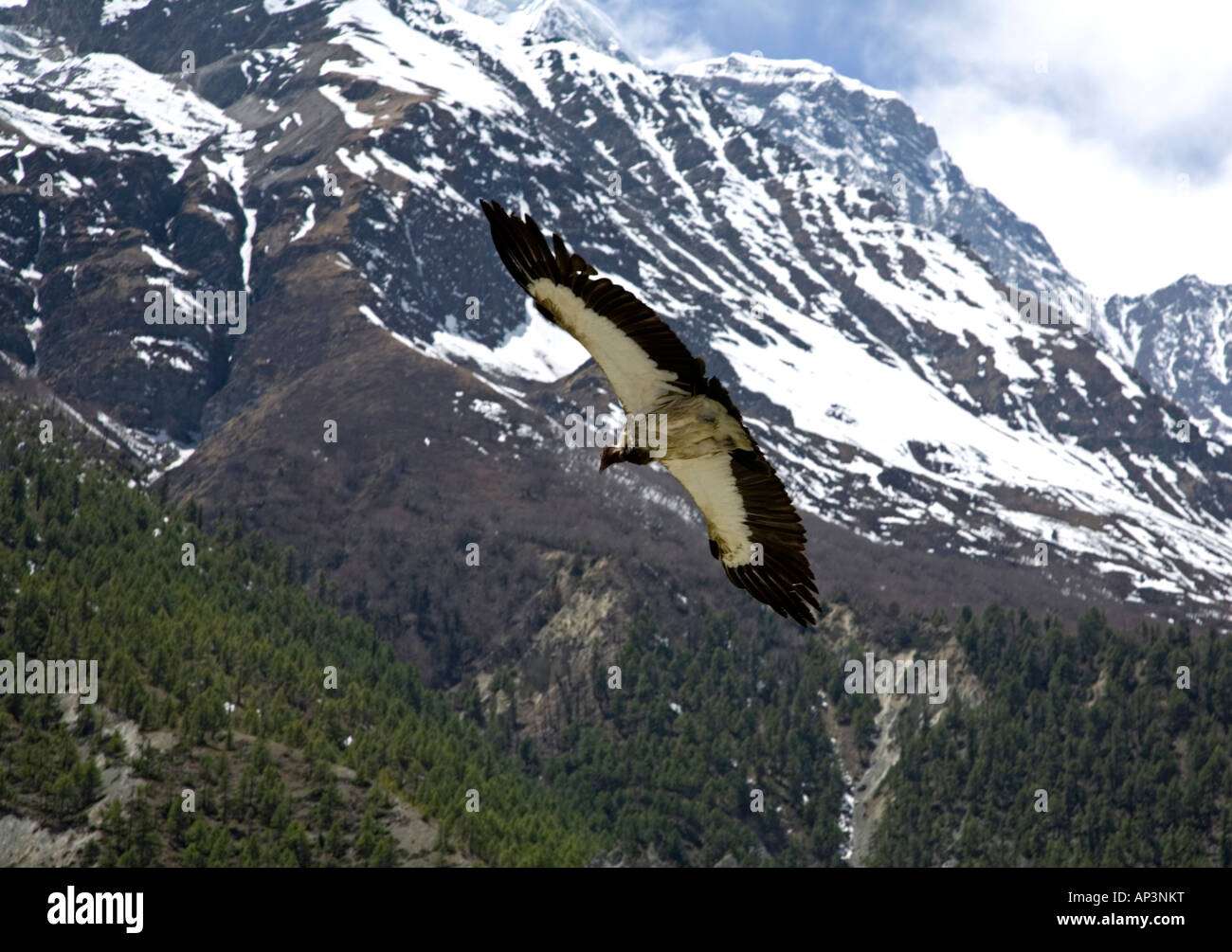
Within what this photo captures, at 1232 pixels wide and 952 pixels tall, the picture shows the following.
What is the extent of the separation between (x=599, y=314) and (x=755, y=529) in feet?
13.4

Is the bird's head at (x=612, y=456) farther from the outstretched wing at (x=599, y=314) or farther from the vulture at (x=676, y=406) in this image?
the outstretched wing at (x=599, y=314)

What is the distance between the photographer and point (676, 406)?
17078mm

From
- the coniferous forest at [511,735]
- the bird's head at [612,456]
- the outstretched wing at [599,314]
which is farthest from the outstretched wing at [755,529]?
the coniferous forest at [511,735]

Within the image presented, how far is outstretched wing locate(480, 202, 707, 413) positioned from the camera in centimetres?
1638

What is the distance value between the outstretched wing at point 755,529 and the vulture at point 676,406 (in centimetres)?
2

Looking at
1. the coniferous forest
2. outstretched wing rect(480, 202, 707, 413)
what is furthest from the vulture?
the coniferous forest

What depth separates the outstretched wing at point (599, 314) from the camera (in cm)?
1638

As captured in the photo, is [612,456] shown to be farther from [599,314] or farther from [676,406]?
[599,314]

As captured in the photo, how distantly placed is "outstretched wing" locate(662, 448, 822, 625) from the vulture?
0.02 metres

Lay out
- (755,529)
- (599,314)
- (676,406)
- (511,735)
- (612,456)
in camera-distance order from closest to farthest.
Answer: (599,314) → (676,406) → (612,456) → (755,529) → (511,735)

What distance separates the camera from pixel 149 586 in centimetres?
12794

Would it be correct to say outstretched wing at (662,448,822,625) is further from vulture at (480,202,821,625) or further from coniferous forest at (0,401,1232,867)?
coniferous forest at (0,401,1232,867)

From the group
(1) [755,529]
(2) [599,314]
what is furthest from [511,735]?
(2) [599,314]
